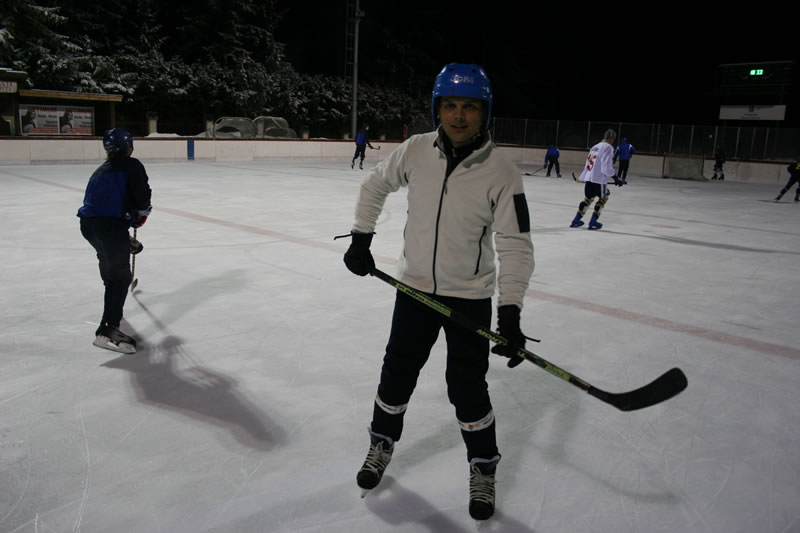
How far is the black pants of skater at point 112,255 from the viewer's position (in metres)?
3.59

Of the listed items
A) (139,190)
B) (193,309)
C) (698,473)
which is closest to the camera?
(698,473)

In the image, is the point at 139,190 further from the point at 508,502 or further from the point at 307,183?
the point at 307,183

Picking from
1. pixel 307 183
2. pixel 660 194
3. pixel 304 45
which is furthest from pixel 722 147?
pixel 304 45

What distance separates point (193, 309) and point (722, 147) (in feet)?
68.0

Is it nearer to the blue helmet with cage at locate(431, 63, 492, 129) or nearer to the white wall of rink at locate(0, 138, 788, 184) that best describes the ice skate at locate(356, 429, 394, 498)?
the blue helmet with cage at locate(431, 63, 492, 129)

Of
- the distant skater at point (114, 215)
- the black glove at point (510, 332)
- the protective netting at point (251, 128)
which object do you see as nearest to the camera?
the black glove at point (510, 332)

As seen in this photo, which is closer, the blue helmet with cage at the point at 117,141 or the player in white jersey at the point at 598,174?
the blue helmet with cage at the point at 117,141

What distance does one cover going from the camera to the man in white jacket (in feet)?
7.06

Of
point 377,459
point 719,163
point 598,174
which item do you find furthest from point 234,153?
point 377,459

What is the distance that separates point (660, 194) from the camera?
49.5 feet

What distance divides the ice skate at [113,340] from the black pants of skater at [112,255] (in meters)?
0.05

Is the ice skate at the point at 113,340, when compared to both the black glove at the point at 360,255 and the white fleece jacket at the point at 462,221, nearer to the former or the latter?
the black glove at the point at 360,255

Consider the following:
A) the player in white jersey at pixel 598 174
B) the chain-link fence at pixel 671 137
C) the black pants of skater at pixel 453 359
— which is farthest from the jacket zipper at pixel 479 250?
the chain-link fence at pixel 671 137

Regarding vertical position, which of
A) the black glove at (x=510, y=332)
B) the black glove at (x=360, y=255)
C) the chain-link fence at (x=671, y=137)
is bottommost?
the black glove at (x=510, y=332)
